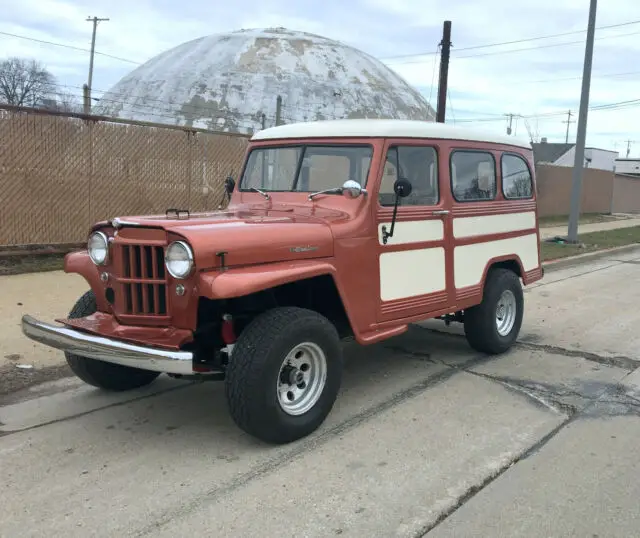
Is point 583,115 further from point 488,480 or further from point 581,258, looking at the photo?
point 488,480

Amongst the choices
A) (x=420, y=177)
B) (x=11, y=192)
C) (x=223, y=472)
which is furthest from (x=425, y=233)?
(x=11, y=192)

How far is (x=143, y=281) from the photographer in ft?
13.1

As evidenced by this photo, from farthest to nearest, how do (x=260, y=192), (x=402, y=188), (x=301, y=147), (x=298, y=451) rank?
(x=260, y=192)
(x=301, y=147)
(x=402, y=188)
(x=298, y=451)

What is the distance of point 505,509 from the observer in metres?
3.30

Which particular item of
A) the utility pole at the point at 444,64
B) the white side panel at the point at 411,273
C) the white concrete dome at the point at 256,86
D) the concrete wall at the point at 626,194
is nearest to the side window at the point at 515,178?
the white side panel at the point at 411,273

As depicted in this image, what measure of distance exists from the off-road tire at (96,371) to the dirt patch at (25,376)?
0.59 metres

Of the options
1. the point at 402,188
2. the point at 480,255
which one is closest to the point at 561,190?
the point at 480,255

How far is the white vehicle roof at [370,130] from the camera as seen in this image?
4.92 m

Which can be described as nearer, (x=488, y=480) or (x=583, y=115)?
(x=488, y=480)

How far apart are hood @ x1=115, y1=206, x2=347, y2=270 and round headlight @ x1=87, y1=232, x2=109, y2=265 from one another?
193 millimetres

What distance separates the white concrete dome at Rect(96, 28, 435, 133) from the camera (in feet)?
148

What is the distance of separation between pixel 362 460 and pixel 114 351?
5.32 ft

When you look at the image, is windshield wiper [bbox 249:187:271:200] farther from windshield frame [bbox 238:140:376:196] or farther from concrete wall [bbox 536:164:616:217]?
concrete wall [bbox 536:164:616:217]

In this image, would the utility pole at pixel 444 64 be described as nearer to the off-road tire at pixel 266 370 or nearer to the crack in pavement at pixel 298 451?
the crack in pavement at pixel 298 451
